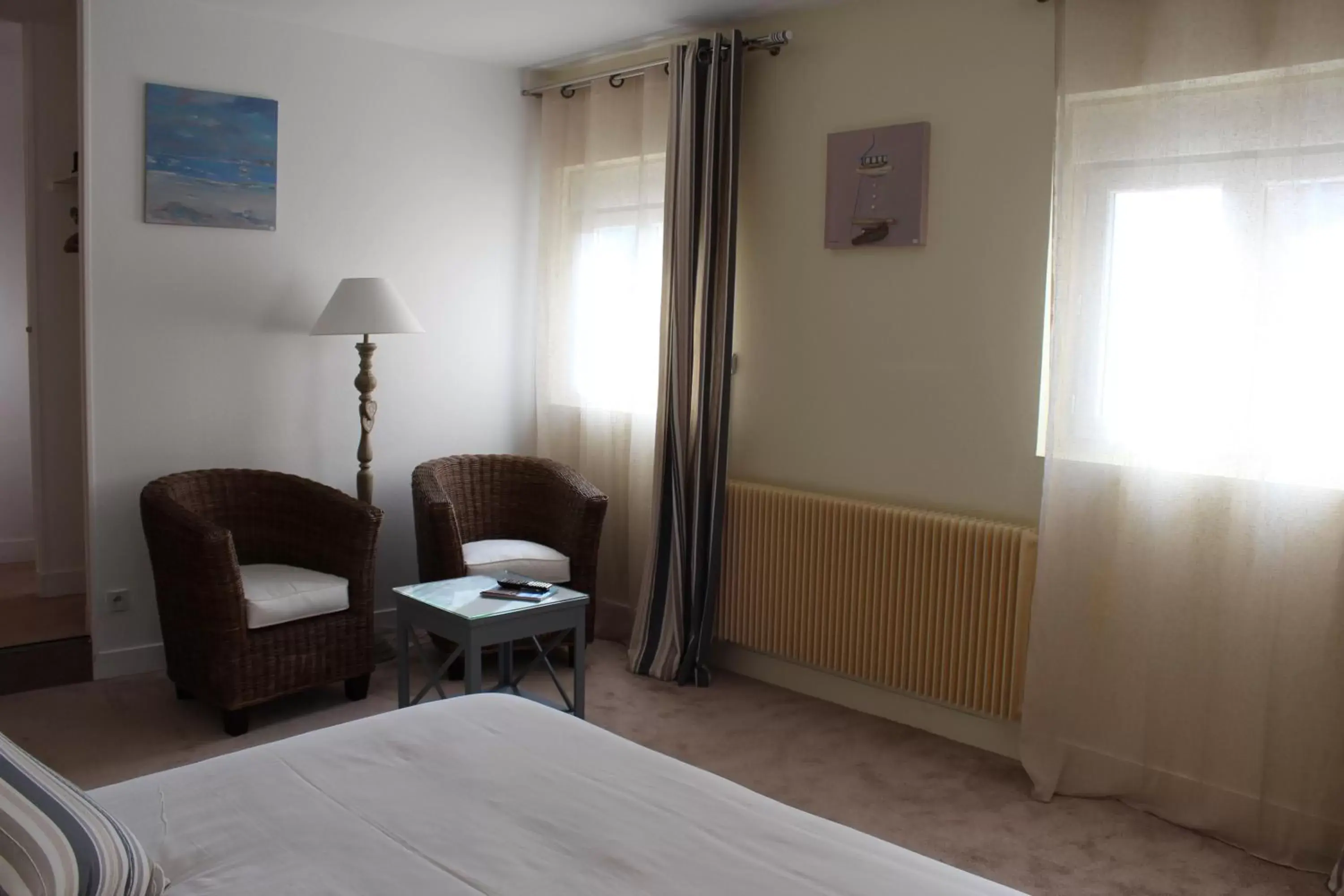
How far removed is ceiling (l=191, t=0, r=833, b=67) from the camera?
4.25 m

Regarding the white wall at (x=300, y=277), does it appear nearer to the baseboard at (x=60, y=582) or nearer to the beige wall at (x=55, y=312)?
the beige wall at (x=55, y=312)

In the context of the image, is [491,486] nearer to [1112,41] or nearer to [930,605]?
[930,605]

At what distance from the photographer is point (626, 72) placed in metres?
4.86

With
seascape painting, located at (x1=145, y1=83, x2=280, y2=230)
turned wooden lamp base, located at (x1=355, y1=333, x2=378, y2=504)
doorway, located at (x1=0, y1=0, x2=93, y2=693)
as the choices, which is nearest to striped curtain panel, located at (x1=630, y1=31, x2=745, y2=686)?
turned wooden lamp base, located at (x1=355, y1=333, x2=378, y2=504)

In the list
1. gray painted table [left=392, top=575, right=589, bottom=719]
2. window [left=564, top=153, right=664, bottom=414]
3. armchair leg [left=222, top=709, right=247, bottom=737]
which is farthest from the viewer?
window [left=564, top=153, right=664, bottom=414]

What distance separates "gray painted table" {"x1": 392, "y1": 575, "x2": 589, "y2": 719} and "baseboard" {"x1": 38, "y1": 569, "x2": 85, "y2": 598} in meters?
2.39

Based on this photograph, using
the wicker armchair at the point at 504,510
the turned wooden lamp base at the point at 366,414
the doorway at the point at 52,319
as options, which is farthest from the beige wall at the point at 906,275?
the doorway at the point at 52,319

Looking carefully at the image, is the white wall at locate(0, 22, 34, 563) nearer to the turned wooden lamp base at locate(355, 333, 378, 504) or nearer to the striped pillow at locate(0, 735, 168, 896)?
the turned wooden lamp base at locate(355, 333, 378, 504)

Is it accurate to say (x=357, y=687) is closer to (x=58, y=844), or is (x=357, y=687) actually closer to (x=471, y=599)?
(x=471, y=599)

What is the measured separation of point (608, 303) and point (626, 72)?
3.45 ft

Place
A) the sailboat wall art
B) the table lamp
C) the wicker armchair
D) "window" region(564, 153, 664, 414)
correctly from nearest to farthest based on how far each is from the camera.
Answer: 1. the sailboat wall art
2. the wicker armchair
3. the table lamp
4. "window" region(564, 153, 664, 414)

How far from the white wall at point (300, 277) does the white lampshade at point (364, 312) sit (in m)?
0.35

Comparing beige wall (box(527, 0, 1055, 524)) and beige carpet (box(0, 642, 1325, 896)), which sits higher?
beige wall (box(527, 0, 1055, 524))

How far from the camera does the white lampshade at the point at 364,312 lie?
4457 mm
